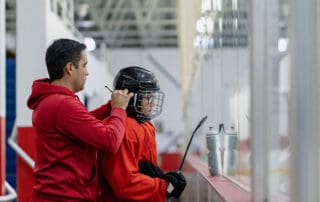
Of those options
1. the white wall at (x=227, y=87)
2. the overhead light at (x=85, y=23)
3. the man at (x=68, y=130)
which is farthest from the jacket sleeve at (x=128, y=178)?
the overhead light at (x=85, y=23)

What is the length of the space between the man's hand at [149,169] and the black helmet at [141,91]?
20 cm

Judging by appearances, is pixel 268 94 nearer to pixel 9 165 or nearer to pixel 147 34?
pixel 9 165

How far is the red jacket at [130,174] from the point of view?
2637 mm

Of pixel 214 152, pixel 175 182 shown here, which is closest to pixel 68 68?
pixel 175 182

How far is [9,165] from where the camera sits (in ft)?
26.8

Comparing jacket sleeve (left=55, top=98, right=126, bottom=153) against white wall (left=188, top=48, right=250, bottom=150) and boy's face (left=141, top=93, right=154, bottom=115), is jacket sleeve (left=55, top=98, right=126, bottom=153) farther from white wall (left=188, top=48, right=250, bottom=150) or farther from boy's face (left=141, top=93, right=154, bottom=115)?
white wall (left=188, top=48, right=250, bottom=150)

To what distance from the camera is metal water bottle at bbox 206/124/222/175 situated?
142 inches

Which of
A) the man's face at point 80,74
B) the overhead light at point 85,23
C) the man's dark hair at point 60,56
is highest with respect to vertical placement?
the overhead light at point 85,23

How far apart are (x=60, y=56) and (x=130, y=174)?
607 mm

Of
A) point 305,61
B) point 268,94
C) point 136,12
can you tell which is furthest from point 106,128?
point 136,12

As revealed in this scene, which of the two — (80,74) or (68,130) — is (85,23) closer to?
(80,74)

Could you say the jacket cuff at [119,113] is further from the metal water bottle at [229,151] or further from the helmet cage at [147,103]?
the metal water bottle at [229,151]

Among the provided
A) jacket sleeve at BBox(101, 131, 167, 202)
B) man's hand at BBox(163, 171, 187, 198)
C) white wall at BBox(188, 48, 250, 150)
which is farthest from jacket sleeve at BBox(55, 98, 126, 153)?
white wall at BBox(188, 48, 250, 150)

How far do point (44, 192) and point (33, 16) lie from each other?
244cm
